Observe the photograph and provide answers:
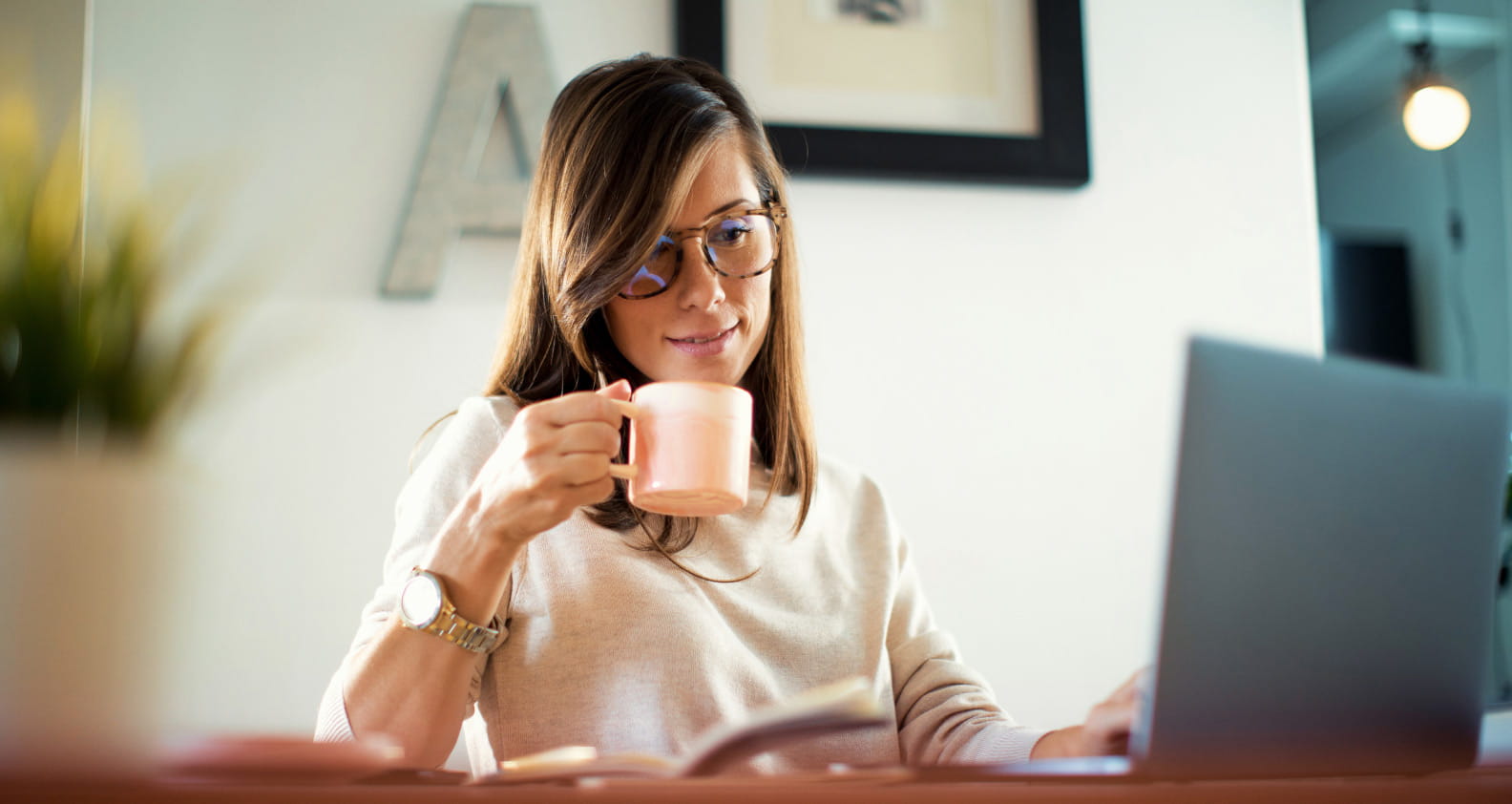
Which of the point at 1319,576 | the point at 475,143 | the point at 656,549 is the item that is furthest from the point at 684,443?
the point at 475,143

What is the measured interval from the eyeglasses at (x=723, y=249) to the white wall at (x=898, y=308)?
626mm

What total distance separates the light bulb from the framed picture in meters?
1.47

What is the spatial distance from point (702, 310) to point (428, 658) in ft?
1.63

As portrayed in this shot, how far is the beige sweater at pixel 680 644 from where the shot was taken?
124cm

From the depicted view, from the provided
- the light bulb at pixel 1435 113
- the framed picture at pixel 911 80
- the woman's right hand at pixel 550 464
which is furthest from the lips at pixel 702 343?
the light bulb at pixel 1435 113

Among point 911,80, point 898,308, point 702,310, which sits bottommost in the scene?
point 702,310

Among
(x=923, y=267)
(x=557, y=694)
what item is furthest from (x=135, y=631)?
(x=923, y=267)

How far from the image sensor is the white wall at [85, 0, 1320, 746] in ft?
5.87

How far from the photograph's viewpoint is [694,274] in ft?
4.34

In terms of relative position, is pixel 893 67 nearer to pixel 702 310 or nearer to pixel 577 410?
pixel 702 310

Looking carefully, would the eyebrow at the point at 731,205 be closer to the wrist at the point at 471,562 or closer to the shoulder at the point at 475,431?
the shoulder at the point at 475,431

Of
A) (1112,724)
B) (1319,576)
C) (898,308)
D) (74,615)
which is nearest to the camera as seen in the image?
(74,615)

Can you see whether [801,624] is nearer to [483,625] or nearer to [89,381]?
[483,625]

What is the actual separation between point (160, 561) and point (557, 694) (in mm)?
833
